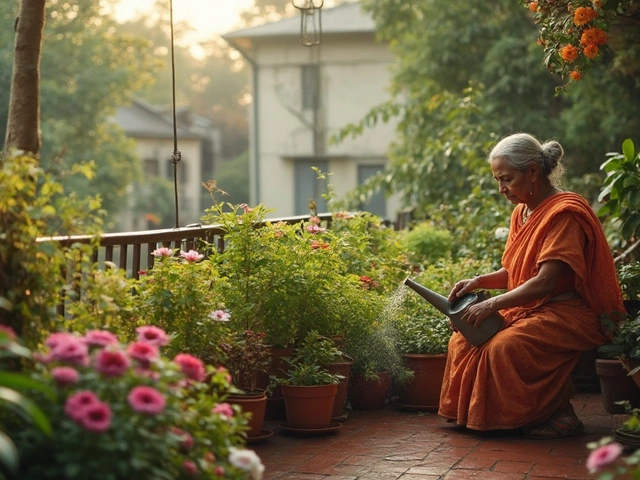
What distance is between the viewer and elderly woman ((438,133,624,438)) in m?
4.60

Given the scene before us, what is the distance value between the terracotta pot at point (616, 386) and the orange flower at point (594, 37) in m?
1.62

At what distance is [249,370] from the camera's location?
457cm

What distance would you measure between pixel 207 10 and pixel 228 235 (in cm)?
4555

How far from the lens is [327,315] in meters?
5.14

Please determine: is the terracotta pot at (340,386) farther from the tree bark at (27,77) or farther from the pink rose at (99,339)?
the pink rose at (99,339)

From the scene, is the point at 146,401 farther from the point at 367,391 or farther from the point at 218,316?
the point at 367,391

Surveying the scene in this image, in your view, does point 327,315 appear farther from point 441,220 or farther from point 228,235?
point 441,220

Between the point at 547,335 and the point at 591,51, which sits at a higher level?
the point at 591,51

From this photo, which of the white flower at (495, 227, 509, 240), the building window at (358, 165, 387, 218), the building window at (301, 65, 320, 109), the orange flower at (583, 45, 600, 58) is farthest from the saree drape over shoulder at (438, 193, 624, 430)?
the building window at (301, 65, 320, 109)

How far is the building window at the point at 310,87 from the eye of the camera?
26.3 metres

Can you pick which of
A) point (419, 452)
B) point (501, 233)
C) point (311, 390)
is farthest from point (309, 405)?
point (501, 233)

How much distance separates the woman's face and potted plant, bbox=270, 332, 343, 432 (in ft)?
3.76

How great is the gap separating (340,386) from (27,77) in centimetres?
→ 225

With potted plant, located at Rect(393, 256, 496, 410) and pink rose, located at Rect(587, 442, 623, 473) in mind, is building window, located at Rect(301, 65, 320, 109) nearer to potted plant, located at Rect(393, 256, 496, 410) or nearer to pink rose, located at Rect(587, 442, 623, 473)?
potted plant, located at Rect(393, 256, 496, 410)
